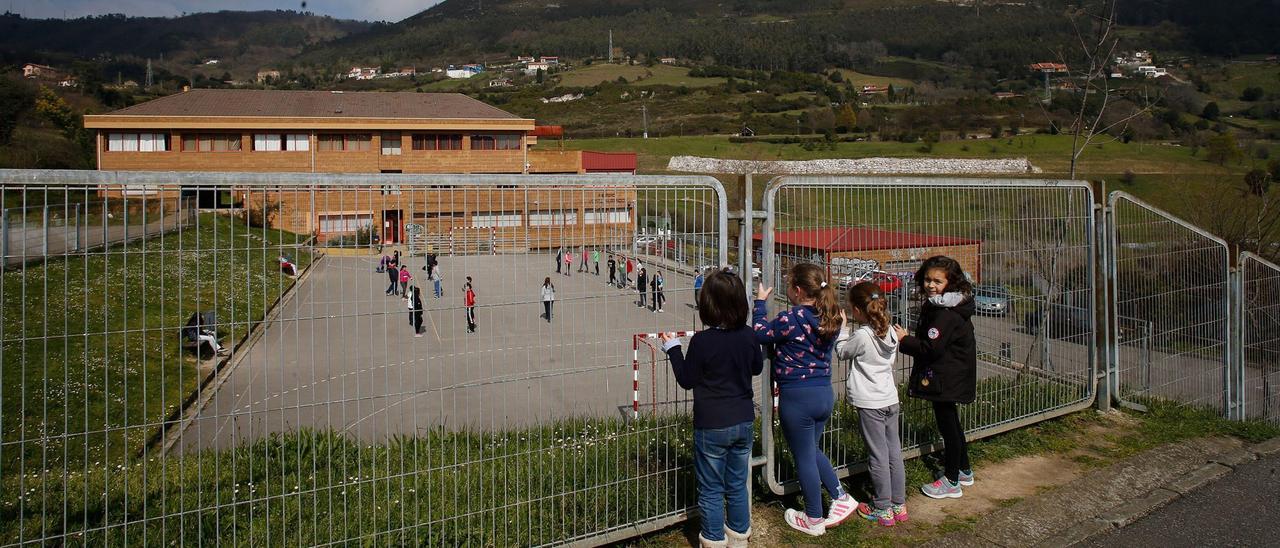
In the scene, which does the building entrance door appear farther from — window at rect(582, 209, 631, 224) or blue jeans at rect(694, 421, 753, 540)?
blue jeans at rect(694, 421, 753, 540)

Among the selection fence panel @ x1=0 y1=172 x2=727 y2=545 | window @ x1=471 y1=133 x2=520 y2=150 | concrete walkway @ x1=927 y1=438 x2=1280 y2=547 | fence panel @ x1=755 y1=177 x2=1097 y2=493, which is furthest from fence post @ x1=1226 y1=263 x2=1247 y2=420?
window @ x1=471 y1=133 x2=520 y2=150

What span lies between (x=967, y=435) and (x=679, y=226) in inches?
115

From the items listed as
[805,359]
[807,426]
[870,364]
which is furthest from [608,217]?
[870,364]

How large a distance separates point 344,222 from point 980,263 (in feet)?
14.3

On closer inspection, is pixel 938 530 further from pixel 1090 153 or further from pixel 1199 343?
pixel 1090 153

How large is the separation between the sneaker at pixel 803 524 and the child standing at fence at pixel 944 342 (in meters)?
1.10

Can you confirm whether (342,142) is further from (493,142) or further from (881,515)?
(881,515)

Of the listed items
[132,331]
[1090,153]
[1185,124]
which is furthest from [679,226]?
[1185,124]

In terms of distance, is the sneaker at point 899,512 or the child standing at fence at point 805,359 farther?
the sneaker at point 899,512

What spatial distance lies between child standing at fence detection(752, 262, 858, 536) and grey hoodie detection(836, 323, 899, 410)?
284 millimetres

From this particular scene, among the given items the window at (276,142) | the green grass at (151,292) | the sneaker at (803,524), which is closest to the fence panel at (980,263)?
the sneaker at (803,524)

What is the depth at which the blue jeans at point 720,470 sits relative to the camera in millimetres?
4219

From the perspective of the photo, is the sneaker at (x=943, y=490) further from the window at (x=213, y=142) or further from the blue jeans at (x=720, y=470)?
the window at (x=213, y=142)

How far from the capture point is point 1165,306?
7465 mm
